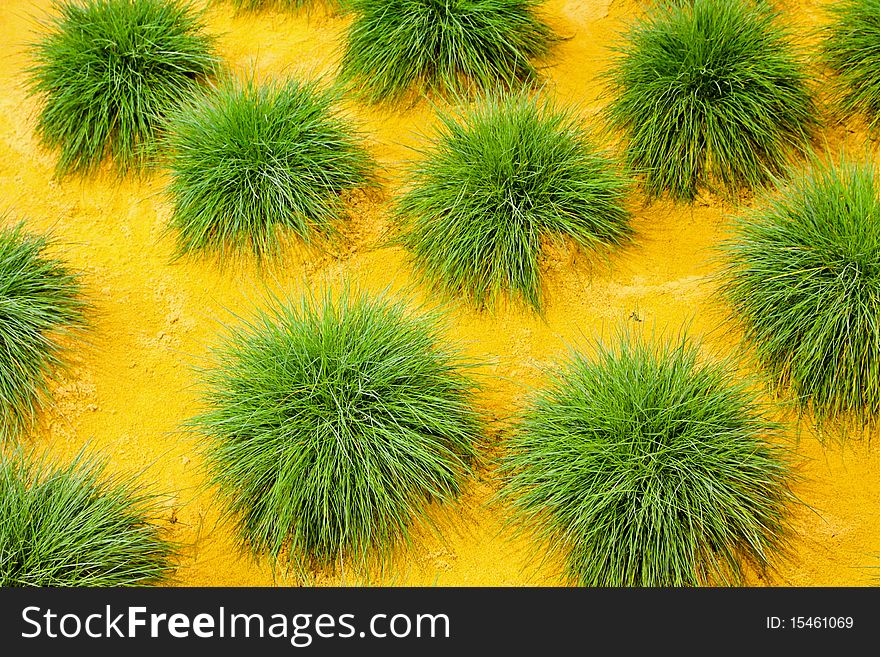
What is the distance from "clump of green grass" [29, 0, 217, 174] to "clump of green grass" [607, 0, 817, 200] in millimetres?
2875

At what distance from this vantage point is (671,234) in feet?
17.5

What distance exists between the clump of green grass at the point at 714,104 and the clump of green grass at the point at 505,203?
38cm

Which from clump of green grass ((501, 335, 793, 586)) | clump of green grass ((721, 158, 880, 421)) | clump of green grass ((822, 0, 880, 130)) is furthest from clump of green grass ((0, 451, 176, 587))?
clump of green grass ((822, 0, 880, 130))

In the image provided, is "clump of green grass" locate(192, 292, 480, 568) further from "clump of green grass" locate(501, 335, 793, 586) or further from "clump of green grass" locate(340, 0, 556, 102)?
"clump of green grass" locate(340, 0, 556, 102)

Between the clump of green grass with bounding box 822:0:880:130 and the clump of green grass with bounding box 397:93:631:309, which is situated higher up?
the clump of green grass with bounding box 822:0:880:130

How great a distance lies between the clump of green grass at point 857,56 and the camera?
545 cm

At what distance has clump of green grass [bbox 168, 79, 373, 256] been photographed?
5219 mm

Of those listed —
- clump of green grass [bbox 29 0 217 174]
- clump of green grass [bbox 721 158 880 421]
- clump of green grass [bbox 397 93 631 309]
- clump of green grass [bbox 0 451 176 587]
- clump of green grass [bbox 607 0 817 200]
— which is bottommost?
clump of green grass [bbox 0 451 176 587]

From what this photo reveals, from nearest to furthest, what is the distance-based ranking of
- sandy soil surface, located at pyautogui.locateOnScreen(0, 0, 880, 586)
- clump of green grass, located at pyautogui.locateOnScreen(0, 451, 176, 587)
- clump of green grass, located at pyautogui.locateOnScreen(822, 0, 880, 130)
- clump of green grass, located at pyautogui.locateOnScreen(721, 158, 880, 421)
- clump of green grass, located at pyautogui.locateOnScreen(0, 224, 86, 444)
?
clump of green grass, located at pyautogui.locateOnScreen(0, 451, 176, 587), sandy soil surface, located at pyautogui.locateOnScreen(0, 0, 880, 586), clump of green grass, located at pyautogui.locateOnScreen(721, 158, 880, 421), clump of green grass, located at pyautogui.locateOnScreen(0, 224, 86, 444), clump of green grass, located at pyautogui.locateOnScreen(822, 0, 880, 130)

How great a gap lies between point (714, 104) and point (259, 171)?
2614mm

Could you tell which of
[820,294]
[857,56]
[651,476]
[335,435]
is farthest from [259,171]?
[857,56]

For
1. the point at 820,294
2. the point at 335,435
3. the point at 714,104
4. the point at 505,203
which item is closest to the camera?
the point at 335,435

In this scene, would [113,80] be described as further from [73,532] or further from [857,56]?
[857,56]

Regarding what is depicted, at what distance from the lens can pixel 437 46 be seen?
19.3 ft
